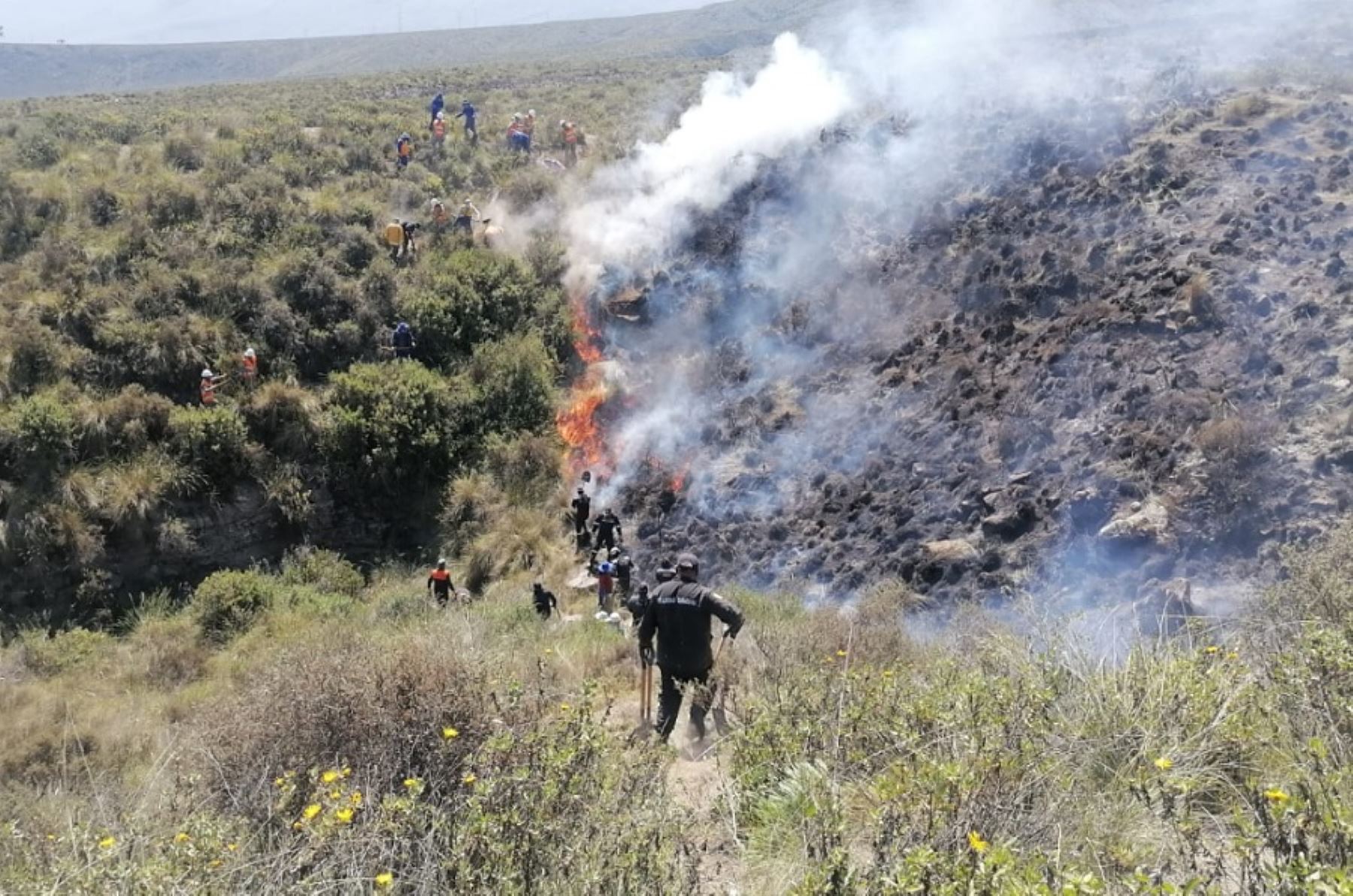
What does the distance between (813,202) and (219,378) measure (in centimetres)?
1237

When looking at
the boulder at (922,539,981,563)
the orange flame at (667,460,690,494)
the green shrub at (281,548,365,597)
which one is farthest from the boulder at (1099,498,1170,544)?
the green shrub at (281,548,365,597)

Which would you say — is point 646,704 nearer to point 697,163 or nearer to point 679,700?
point 679,700

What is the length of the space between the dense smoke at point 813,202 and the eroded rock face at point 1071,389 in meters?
0.13

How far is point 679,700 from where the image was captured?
19.7 ft

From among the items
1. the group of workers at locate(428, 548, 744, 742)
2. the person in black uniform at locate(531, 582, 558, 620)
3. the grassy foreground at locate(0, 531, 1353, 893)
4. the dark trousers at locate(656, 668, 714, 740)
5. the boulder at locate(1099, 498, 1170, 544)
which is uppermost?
the grassy foreground at locate(0, 531, 1353, 893)

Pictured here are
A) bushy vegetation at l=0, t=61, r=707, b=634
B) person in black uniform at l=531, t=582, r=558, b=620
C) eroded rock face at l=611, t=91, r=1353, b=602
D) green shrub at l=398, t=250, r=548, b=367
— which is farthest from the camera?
green shrub at l=398, t=250, r=548, b=367

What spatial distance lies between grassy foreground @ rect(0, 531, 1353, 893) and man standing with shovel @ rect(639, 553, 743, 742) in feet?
1.16

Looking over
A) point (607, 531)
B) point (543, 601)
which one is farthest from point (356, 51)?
point (543, 601)

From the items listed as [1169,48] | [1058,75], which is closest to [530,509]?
[1058,75]

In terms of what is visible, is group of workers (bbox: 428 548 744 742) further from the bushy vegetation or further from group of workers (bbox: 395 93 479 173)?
group of workers (bbox: 395 93 479 173)

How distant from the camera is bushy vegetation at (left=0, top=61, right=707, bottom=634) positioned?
42.1ft

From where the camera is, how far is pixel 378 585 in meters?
13.2

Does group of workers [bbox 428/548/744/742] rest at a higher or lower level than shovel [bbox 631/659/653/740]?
A: higher

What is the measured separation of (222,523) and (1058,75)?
20.5 meters
